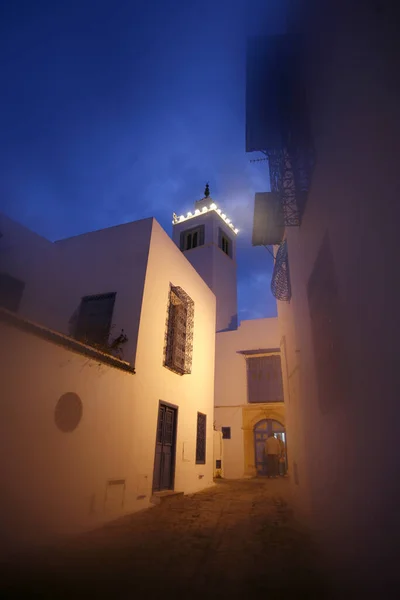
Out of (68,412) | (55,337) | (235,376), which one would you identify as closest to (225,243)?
(235,376)


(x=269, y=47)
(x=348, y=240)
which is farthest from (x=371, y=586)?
(x=269, y=47)

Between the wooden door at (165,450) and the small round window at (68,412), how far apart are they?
9.91 feet

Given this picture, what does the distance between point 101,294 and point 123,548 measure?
213 inches

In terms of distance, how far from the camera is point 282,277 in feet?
27.2

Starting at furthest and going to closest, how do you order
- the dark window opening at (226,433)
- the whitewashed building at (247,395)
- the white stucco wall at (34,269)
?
the dark window opening at (226,433) → the whitewashed building at (247,395) → the white stucco wall at (34,269)

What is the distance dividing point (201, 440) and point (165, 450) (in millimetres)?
2513


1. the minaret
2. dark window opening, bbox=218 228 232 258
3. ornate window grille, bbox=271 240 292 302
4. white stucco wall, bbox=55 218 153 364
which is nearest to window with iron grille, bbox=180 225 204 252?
the minaret

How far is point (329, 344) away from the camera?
12.8 ft

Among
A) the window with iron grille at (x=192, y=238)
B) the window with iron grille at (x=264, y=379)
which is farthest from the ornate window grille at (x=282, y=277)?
the window with iron grille at (x=192, y=238)

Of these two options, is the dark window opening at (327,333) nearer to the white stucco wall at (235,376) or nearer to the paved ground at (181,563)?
the paved ground at (181,563)

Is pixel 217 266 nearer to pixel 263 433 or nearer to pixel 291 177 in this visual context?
pixel 263 433

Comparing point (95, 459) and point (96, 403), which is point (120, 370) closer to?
point (96, 403)

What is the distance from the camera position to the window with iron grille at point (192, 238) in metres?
23.8

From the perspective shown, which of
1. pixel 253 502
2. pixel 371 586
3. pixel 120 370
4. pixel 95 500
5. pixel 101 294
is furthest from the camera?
pixel 101 294
